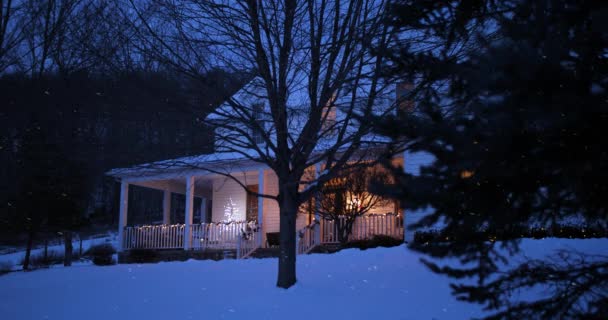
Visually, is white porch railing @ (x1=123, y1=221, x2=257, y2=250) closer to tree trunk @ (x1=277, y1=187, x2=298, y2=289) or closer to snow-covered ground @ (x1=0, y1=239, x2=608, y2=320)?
snow-covered ground @ (x1=0, y1=239, x2=608, y2=320)

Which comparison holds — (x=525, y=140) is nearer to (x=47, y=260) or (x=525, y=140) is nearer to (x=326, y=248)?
(x=326, y=248)

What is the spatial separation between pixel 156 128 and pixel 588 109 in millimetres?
6584

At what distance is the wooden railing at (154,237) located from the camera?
17250 millimetres

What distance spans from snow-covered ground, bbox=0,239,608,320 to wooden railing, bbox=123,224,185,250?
5.08 m

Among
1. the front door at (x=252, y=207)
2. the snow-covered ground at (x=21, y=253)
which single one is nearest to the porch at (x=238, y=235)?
the front door at (x=252, y=207)

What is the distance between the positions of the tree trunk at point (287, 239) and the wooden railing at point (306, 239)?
531 centimetres

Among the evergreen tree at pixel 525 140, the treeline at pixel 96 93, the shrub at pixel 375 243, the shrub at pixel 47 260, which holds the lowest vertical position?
the shrub at pixel 47 260

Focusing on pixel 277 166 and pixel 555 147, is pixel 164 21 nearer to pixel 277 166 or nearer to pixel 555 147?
pixel 277 166

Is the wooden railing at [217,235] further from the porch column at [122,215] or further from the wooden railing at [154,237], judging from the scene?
→ the porch column at [122,215]

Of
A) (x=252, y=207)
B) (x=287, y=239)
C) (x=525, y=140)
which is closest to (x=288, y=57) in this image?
(x=287, y=239)

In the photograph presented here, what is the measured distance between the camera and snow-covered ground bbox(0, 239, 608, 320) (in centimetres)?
728

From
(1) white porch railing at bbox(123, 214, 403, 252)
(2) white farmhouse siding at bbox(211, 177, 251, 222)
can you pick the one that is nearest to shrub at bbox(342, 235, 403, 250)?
(1) white porch railing at bbox(123, 214, 403, 252)

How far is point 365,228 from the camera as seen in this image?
14273 millimetres

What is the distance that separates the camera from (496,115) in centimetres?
276
